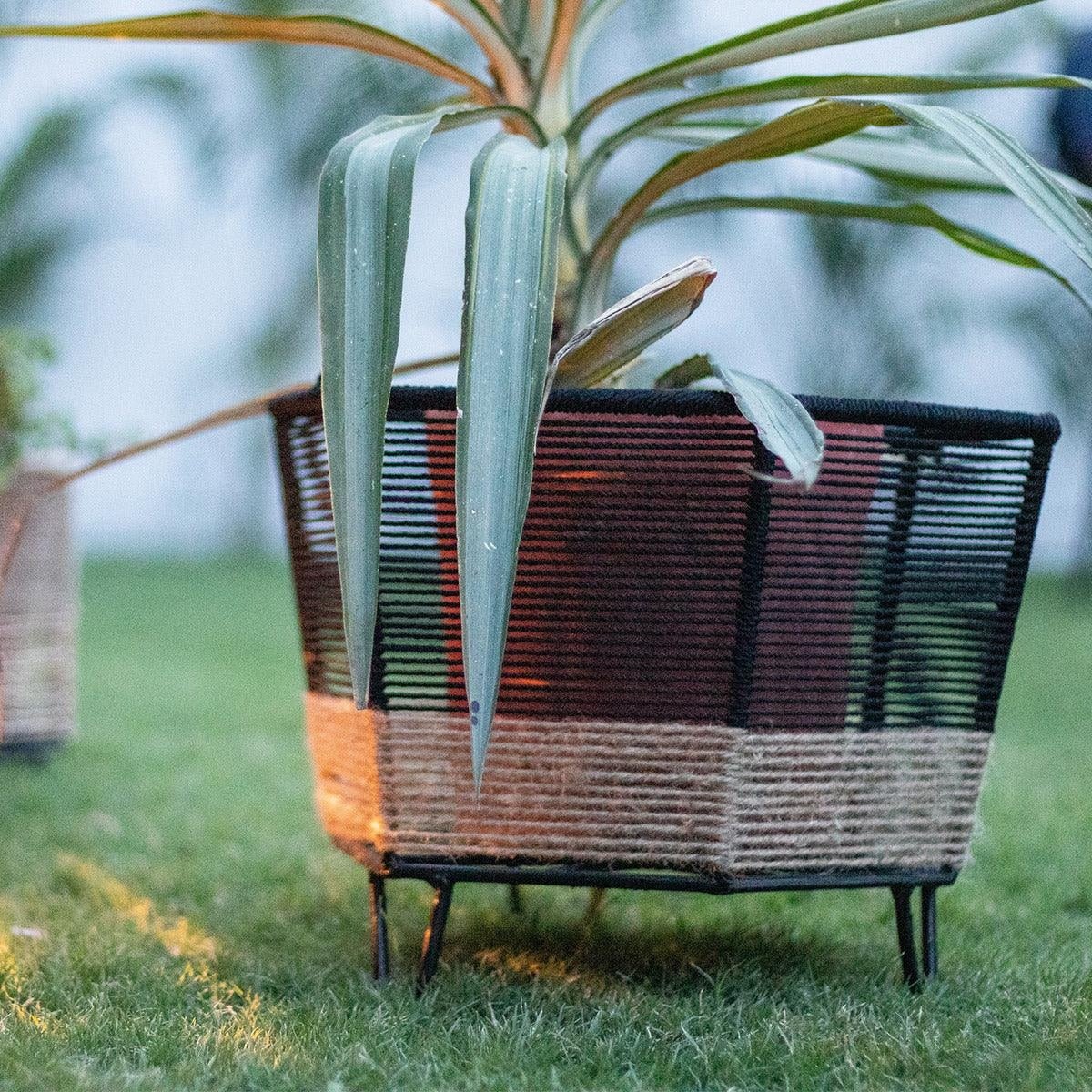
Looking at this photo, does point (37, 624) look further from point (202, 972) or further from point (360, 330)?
point (360, 330)

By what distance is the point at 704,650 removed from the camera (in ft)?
3.38

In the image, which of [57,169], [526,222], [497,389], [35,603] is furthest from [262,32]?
[57,169]

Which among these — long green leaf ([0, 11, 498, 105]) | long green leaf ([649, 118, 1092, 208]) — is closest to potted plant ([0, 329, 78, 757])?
long green leaf ([0, 11, 498, 105])

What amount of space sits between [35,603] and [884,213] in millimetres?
1580

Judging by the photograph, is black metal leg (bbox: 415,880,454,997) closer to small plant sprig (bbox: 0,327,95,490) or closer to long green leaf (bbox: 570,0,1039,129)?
long green leaf (bbox: 570,0,1039,129)

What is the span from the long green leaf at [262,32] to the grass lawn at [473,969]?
0.82m

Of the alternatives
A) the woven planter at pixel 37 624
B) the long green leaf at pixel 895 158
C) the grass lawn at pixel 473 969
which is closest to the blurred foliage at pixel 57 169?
the woven planter at pixel 37 624

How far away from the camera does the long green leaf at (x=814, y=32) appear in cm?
108

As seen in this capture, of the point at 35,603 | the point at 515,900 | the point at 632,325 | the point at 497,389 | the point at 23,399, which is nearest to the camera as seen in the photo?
the point at 497,389

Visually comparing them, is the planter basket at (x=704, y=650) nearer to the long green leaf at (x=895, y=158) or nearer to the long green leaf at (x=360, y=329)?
the long green leaf at (x=360, y=329)

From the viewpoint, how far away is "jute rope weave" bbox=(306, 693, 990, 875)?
41.0 inches

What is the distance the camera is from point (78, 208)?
716cm

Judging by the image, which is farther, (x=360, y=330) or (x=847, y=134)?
(x=847, y=134)

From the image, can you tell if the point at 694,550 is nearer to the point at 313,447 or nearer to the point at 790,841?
the point at 790,841
